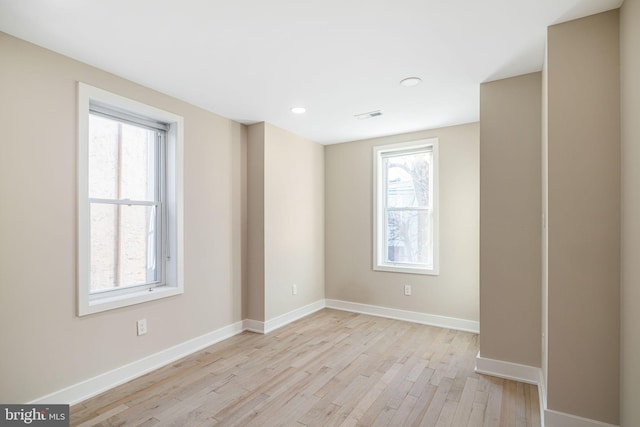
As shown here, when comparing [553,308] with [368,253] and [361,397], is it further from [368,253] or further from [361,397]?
[368,253]

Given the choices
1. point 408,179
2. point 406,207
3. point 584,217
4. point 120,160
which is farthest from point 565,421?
point 120,160

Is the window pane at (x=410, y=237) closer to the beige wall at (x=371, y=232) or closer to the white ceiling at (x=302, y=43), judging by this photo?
the beige wall at (x=371, y=232)

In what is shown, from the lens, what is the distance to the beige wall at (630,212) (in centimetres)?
157

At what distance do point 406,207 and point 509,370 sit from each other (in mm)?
2231

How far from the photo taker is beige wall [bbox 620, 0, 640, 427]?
1574 mm

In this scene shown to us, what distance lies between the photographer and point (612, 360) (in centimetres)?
186

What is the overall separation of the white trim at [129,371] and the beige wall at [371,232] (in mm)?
1883

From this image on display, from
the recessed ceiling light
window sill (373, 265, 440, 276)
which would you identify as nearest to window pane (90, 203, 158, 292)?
the recessed ceiling light

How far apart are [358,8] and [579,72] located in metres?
1.35

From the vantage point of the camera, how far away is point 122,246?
2.81 metres

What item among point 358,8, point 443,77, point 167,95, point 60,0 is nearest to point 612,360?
point 443,77

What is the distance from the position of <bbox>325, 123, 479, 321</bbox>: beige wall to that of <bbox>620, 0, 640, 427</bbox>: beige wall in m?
2.04

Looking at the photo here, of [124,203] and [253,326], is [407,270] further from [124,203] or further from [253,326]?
[124,203]

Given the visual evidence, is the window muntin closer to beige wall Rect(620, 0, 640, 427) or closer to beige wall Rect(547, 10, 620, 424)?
beige wall Rect(547, 10, 620, 424)
